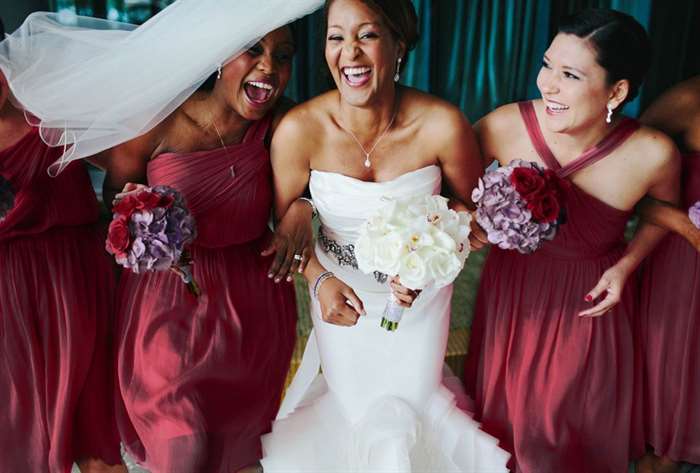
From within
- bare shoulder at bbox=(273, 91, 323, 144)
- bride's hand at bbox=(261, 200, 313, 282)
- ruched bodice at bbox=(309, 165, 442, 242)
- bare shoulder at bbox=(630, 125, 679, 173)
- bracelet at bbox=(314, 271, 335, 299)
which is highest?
bare shoulder at bbox=(273, 91, 323, 144)

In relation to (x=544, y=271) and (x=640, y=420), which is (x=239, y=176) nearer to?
(x=544, y=271)

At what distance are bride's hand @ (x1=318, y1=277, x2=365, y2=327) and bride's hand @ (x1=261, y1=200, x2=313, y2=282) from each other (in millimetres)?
101

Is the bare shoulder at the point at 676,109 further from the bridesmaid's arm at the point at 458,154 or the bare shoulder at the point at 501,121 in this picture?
the bridesmaid's arm at the point at 458,154

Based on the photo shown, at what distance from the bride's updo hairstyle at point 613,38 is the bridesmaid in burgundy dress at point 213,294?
2.36 ft

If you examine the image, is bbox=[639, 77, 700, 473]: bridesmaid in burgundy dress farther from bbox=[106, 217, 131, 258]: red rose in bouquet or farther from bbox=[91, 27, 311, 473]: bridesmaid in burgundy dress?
bbox=[106, 217, 131, 258]: red rose in bouquet

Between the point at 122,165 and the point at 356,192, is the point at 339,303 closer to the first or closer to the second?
the point at 356,192

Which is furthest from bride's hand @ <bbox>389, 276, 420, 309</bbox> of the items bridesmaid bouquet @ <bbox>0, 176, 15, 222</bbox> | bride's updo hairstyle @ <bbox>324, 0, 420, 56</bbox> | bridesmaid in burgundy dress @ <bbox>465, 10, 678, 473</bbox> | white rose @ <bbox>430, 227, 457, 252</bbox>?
bridesmaid bouquet @ <bbox>0, 176, 15, 222</bbox>

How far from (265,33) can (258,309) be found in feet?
2.49

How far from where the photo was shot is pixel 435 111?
180 cm

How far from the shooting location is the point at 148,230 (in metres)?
1.57

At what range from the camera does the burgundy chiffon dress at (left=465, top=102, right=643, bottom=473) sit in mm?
1870

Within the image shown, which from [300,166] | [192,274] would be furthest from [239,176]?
[192,274]

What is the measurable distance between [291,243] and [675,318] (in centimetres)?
112

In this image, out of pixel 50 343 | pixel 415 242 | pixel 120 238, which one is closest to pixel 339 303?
pixel 415 242
